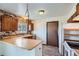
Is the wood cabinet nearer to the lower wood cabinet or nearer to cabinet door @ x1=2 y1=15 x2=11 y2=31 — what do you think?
cabinet door @ x1=2 y1=15 x2=11 y2=31

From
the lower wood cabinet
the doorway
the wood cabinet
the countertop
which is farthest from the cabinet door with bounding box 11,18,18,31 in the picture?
the doorway

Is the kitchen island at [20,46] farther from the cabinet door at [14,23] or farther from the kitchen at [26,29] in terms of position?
the cabinet door at [14,23]

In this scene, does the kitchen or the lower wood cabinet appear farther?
the kitchen

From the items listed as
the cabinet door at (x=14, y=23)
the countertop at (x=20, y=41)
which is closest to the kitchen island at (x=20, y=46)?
the countertop at (x=20, y=41)

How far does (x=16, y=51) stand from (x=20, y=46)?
0.09 m

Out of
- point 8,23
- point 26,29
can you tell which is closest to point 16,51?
point 26,29

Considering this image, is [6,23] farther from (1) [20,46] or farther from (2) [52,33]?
(2) [52,33]

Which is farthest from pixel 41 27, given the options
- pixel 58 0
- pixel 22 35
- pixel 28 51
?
pixel 58 0

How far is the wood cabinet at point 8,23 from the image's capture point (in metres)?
1.72

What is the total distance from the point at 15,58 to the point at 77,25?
45.6 inches

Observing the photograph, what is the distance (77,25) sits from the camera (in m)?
1.82

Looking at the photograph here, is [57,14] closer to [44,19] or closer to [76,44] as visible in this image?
[44,19]

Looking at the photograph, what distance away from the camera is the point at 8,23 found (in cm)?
179

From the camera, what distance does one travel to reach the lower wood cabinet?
152 cm
